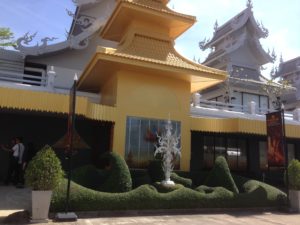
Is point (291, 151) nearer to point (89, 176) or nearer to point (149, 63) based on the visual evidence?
point (149, 63)

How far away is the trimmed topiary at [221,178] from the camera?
38.7 feet

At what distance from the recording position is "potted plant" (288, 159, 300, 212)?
11.7 metres

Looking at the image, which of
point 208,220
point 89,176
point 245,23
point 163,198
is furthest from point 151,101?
point 245,23

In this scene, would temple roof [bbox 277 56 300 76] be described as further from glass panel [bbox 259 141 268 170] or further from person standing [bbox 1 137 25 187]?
person standing [bbox 1 137 25 187]

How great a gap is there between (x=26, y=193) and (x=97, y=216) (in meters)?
3.66

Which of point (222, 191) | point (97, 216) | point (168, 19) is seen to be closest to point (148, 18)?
point (168, 19)

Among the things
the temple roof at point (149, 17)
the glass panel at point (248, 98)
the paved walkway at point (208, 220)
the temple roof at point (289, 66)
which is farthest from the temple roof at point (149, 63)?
the temple roof at point (289, 66)

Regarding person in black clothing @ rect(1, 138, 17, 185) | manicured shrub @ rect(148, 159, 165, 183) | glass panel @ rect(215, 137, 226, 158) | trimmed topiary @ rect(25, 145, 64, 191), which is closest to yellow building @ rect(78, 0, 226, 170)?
manicured shrub @ rect(148, 159, 165, 183)

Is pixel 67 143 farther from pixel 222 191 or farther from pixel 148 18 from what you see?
pixel 148 18

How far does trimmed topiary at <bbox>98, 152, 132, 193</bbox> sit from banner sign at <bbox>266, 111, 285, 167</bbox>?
5.68 meters

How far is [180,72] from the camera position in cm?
1358

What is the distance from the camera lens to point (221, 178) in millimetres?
12000

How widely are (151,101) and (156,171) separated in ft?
10.3

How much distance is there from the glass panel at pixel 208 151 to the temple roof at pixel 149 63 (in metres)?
3.53
